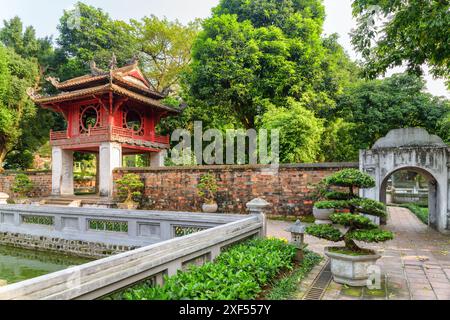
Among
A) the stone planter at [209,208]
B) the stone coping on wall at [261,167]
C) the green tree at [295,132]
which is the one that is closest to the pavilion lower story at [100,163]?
the stone coping on wall at [261,167]

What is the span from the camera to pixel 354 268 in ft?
15.0

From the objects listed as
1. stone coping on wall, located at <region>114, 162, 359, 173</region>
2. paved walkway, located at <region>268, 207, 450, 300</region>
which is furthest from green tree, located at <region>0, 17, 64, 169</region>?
paved walkway, located at <region>268, 207, 450, 300</region>

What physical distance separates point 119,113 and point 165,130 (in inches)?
193

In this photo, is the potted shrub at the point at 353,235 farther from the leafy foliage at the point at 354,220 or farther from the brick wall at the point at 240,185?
the brick wall at the point at 240,185

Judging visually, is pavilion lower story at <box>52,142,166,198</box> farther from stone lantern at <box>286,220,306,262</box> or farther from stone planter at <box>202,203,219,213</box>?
stone lantern at <box>286,220,306,262</box>

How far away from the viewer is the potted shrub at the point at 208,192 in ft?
41.7

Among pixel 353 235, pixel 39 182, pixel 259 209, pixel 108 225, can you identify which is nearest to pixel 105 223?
pixel 108 225

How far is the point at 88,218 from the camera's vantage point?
27.6 feet

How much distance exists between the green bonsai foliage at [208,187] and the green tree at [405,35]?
278 inches

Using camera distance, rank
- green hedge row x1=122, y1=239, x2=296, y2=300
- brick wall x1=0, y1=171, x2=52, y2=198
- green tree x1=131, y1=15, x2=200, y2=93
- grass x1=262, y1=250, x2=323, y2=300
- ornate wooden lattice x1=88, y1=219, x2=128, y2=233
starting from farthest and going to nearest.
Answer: green tree x1=131, y1=15, x2=200, y2=93 → brick wall x1=0, y1=171, x2=52, y2=198 → ornate wooden lattice x1=88, y1=219, x2=128, y2=233 → grass x1=262, y1=250, x2=323, y2=300 → green hedge row x1=122, y1=239, x2=296, y2=300

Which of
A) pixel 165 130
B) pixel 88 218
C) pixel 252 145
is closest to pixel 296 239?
pixel 88 218

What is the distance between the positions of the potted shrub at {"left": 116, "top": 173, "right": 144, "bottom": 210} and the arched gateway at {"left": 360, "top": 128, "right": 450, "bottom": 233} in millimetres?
9572

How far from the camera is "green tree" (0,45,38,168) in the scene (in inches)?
790
